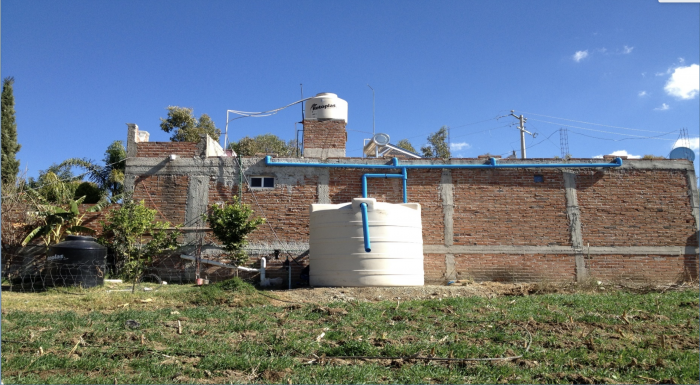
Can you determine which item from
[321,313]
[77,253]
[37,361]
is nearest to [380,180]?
[321,313]

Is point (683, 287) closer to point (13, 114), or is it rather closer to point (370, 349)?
point (370, 349)

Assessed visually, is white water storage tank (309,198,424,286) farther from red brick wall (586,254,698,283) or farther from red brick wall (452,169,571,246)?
red brick wall (586,254,698,283)

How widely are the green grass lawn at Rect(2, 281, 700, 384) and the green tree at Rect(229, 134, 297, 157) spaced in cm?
2313

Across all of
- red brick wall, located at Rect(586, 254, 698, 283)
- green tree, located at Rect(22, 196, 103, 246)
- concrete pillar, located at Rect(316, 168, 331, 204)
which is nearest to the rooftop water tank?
concrete pillar, located at Rect(316, 168, 331, 204)

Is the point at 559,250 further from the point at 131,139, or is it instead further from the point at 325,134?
the point at 131,139

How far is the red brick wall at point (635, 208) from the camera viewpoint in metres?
13.5

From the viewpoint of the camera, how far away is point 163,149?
13859mm

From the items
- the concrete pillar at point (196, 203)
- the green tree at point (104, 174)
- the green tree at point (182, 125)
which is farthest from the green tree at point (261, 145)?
the concrete pillar at point (196, 203)

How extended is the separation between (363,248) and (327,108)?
6144mm

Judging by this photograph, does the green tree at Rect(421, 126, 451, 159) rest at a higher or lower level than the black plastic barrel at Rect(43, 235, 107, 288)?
higher

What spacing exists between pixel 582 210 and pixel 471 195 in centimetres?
333

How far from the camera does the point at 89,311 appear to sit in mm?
7719

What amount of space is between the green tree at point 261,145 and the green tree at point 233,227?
17284mm

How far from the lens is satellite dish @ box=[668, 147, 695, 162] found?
48.4ft
